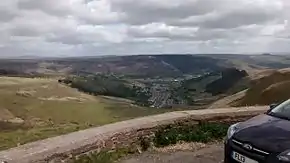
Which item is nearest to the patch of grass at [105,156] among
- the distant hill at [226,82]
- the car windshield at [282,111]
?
the car windshield at [282,111]

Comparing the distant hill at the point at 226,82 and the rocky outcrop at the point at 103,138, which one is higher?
the rocky outcrop at the point at 103,138

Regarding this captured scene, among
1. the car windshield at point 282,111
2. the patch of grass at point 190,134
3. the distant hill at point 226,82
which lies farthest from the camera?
the distant hill at point 226,82

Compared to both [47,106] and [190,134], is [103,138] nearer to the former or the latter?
[190,134]

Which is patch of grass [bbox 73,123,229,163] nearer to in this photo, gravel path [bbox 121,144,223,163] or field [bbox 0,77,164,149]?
gravel path [bbox 121,144,223,163]

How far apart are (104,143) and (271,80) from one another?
47392mm

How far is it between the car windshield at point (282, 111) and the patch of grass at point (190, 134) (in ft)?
5.87

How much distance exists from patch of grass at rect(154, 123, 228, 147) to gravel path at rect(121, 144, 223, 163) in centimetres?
43

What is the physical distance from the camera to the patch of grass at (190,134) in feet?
24.5

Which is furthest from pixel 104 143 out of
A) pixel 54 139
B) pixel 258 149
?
pixel 258 149

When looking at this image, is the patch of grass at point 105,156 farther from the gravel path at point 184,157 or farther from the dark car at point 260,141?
the dark car at point 260,141

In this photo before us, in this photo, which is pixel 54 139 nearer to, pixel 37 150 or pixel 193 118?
pixel 37 150

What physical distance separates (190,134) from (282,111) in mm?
2068

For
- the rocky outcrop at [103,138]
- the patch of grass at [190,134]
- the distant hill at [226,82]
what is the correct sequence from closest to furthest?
the rocky outcrop at [103,138] → the patch of grass at [190,134] → the distant hill at [226,82]

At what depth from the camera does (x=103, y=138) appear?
21.8 feet
